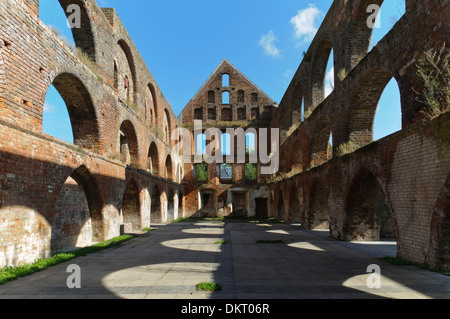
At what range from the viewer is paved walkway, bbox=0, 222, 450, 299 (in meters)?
4.54

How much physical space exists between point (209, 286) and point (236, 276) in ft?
3.02

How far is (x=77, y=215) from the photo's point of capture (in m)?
9.70

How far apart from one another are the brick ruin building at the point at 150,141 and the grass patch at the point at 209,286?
3746 mm

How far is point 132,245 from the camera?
9820 millimetres

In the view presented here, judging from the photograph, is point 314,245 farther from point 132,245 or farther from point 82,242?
point 82,242

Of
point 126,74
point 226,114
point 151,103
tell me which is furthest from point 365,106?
point 226,114

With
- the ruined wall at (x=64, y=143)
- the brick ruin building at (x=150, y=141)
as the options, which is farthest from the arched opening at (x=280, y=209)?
the ruined wall at (x=64, y=143)

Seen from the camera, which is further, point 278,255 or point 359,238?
point 359,238

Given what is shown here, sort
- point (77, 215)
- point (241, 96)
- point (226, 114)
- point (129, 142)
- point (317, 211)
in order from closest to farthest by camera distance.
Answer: point (77, 215), point (317, 211), point (129, 142), point (226, 114), point (241, 96)

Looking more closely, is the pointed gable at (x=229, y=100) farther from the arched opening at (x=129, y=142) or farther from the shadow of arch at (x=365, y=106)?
the shadow of arch at (x=365, y=106)

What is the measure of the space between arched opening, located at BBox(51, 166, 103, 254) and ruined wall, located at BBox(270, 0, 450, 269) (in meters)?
8.43

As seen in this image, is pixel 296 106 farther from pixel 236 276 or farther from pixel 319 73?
pixel 236 276
